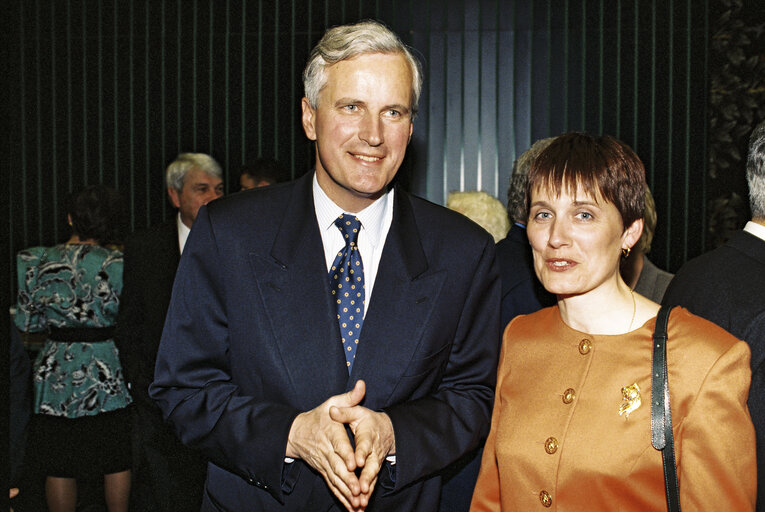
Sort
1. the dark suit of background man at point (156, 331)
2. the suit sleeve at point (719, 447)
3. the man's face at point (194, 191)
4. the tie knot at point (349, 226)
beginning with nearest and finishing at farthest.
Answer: the suit sleeve at point (719, 447)
the tie knot at point (349, 226)
the dark suit of background man at point (156, 331)
the man's face at point (194, 191)

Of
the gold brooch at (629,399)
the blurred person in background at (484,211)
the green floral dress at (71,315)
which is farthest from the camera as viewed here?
the green floral dress at (71,315)

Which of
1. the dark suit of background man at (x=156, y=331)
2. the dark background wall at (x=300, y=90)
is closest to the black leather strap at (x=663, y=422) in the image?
the dark suit of background man at (x=156, y=331)

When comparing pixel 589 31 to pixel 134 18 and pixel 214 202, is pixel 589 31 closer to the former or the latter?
pixel 134 18

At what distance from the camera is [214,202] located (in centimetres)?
163

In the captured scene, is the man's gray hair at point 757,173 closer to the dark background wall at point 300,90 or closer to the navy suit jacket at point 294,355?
the navy suit jacket at point 294,355

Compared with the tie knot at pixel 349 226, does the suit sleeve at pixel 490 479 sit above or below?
below

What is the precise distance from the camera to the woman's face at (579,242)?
1.49 metres

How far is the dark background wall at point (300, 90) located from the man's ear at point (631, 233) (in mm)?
3671

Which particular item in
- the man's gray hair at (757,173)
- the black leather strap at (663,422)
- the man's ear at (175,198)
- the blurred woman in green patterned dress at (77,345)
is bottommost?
the blurred woman in green patterned dress at (77,345)

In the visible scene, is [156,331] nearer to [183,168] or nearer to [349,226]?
[183,168]

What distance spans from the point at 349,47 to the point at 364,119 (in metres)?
0.16

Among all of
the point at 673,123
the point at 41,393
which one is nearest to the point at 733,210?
the point at 673,123

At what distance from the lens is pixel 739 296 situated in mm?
1629

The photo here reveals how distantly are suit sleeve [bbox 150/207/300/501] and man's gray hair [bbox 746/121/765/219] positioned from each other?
120 cm
